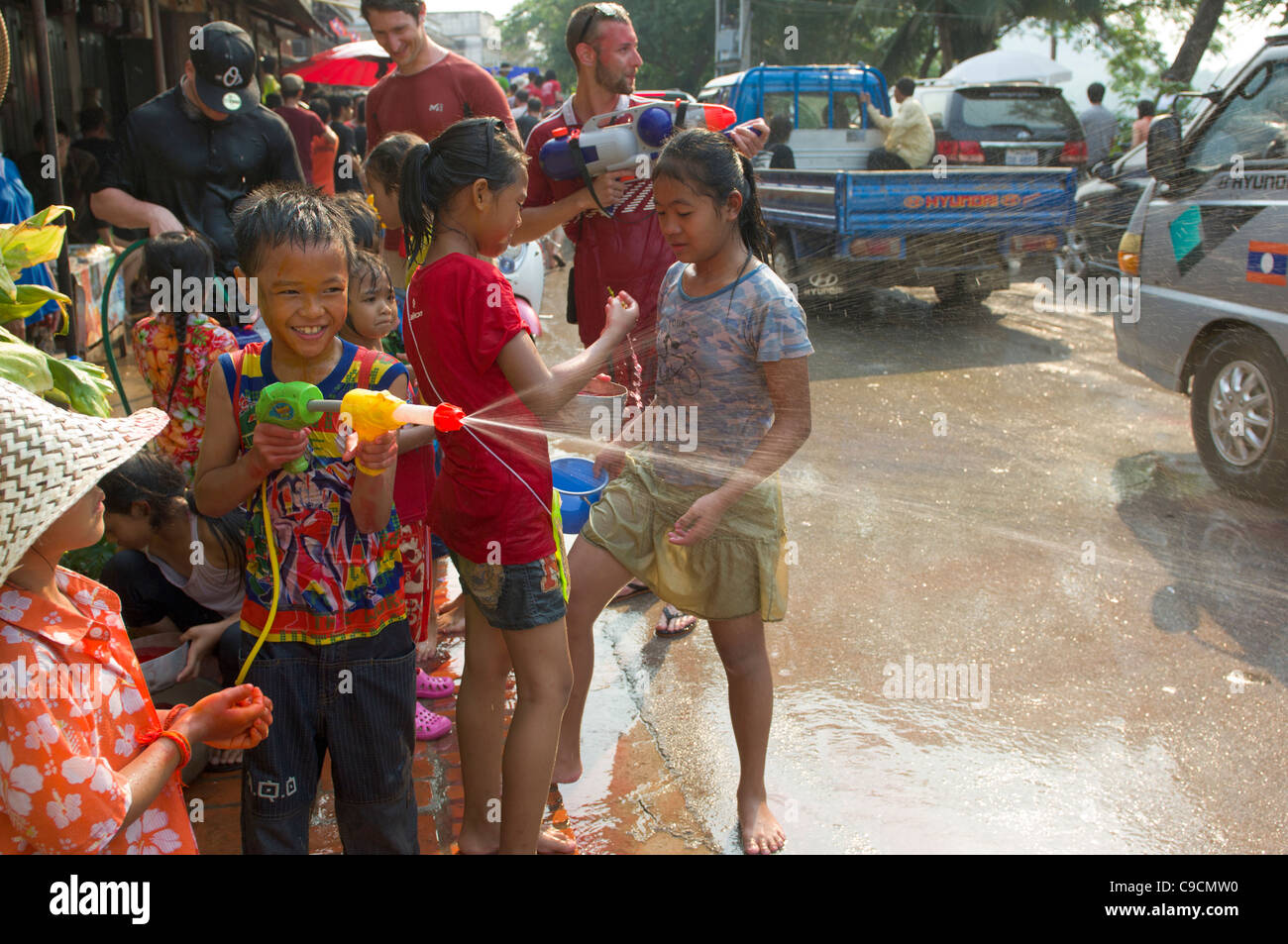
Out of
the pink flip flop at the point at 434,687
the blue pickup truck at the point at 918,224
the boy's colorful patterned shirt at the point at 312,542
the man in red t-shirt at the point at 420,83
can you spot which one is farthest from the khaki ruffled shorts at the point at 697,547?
the blue pickup truck at the point at 918,224

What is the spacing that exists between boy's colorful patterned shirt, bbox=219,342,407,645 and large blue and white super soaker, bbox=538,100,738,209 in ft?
5.15

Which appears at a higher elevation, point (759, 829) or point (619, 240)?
point (619, 240)

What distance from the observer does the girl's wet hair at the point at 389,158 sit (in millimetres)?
3803

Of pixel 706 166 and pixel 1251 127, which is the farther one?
pixel 1251 127

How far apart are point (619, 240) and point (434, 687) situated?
1.66m

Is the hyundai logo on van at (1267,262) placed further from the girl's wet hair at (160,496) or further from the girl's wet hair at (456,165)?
the girl's wet hair at (160,496)

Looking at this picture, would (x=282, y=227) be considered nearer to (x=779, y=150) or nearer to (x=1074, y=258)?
(x=779, y=150)

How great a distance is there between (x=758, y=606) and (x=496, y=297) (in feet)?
3.56

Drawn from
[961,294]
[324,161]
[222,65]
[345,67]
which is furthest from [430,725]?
[345,67]

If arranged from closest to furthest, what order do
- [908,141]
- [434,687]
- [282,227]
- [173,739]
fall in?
[173,739] → [282,227] → [434,687] → [908,141]

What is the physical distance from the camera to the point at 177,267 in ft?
11.4

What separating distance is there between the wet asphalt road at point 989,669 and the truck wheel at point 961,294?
4.24 metres

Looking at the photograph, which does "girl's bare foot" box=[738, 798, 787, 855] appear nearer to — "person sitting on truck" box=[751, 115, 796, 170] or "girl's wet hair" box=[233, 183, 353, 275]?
"girl's wet hair" box=[233, 183, 353, 275]

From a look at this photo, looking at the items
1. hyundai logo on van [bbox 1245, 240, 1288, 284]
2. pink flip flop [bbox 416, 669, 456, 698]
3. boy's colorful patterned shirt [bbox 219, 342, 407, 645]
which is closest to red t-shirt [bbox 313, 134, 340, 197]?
pink flip flop [bbox 416, 669, 456, 698]
